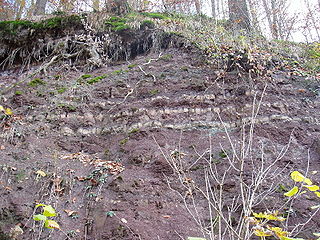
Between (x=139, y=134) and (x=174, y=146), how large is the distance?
831 millimetres

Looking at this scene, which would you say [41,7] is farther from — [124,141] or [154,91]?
[124,141]

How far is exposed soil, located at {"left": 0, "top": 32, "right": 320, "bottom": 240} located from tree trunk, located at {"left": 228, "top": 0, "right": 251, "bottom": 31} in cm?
401

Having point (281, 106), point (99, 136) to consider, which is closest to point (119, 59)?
point (99, 136)

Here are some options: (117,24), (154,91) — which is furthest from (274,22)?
(154,91)

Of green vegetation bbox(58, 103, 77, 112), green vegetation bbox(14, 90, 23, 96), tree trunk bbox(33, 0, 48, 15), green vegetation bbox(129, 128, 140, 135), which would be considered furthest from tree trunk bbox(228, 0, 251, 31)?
tree trunk bbox(33, 0, 48, 15)

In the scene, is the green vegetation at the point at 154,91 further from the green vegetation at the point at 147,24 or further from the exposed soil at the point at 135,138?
the green vegetation at the point at 147,24

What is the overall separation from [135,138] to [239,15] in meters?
8.19

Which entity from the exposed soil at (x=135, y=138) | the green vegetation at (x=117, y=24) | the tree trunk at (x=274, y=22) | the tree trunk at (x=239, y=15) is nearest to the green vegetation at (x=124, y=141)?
the exposed soil at (x=135, y=138)

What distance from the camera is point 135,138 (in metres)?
5.90

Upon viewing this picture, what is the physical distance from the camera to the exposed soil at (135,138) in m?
4.10

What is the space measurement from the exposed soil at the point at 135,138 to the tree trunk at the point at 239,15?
13.2ft

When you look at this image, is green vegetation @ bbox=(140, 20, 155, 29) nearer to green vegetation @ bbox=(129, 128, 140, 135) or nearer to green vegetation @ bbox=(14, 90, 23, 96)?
green vegetation @ bbox=(14, 90, 23, 96)

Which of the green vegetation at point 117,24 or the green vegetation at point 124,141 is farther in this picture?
the green vegetation at point 117,24

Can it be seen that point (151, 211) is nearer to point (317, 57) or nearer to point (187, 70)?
point (187, 70)
